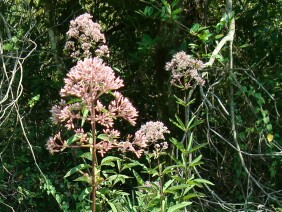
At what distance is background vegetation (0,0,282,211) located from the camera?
12.8 feet

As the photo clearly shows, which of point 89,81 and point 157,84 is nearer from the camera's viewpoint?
point 89,81

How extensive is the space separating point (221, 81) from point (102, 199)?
4.10 feet

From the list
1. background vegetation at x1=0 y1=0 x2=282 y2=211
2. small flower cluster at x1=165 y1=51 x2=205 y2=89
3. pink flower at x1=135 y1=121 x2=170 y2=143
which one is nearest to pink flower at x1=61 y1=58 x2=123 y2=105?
pink flower at x1=135 y1=121 x2=170 y2=143

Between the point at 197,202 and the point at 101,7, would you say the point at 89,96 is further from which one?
the point at 101,7

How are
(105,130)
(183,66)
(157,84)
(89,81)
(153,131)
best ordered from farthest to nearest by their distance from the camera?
(157,84), (183,66), (153,131), (105,130), (89,81)

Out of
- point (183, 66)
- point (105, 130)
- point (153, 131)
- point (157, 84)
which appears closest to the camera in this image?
point (105, 130)

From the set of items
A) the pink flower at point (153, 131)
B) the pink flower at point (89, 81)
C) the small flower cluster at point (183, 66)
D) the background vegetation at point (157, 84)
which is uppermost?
the background vegetation at point (157, 84)

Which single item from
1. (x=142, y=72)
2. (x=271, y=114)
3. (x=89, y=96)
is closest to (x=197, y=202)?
(x=271, y=114)

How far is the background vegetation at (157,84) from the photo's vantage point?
3.89m

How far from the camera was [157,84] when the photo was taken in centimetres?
432

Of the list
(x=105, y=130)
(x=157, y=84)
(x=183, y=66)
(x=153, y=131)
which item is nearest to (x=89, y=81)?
(x=105, y=130)

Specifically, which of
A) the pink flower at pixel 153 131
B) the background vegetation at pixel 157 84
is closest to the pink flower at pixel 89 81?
the pink flower at pixel 153 131

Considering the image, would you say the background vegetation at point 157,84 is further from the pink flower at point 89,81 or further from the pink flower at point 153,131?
the pink flower at point 89,81

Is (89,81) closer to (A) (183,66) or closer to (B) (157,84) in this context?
(A) (183,66)
